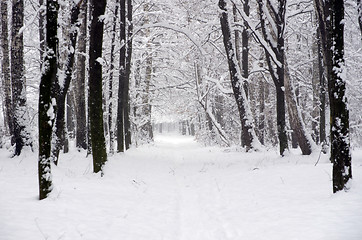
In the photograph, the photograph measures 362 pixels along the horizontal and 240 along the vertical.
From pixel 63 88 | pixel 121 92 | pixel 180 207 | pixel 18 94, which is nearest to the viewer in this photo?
pixel 180 207

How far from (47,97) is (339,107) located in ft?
16.8

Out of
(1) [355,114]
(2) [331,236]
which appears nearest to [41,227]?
(2) [331,236]

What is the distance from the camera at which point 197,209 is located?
5859 millimetres

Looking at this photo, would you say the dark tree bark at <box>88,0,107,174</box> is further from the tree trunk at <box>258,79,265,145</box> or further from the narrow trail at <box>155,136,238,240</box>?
the tree trunk at <box>258,79,265,145</box>

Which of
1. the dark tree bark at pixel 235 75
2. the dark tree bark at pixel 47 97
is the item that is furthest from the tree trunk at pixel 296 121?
the dark tree bark at pixel 47 97

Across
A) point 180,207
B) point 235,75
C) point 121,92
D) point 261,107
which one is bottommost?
point 180,207

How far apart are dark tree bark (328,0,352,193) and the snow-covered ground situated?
46cm

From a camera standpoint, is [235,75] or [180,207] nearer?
[180,207]

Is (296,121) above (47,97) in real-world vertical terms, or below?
below

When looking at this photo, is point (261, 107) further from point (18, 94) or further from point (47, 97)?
point (47, 97)

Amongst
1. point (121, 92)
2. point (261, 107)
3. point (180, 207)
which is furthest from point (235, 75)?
point (180, 207)

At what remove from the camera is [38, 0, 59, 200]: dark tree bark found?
4836mm

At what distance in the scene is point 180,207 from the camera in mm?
6035

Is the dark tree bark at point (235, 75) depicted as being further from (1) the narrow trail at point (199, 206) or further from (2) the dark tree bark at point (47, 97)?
(2) the dark tree bark at point (47, 97)
